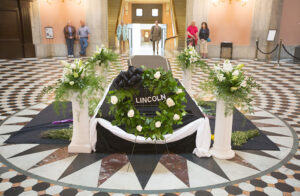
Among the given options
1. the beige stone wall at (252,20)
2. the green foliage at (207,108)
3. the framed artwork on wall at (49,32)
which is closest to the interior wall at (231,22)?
the beige stone wall at (252,20)

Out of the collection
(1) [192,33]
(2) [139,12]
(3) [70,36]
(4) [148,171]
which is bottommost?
(4) [148,171]

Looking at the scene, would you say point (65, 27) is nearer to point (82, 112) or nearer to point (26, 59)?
point (26, 59)

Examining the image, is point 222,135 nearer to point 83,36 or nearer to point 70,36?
point 83,36

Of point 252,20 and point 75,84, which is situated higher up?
point 252,20

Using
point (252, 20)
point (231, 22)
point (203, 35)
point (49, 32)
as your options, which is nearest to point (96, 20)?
point (49, 32)

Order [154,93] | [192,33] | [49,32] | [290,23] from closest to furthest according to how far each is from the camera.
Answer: [154,93]
[192,33]
[49,32]
[290,23]

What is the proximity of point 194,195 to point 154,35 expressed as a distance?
39.7ft

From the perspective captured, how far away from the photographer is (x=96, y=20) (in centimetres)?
1456

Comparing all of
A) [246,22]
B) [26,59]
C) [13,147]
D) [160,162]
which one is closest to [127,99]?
[160,162]

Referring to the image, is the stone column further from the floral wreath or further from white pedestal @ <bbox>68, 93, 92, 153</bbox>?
the floral wreath

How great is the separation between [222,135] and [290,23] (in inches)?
496

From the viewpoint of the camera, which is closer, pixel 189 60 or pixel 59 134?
pixel 59 134

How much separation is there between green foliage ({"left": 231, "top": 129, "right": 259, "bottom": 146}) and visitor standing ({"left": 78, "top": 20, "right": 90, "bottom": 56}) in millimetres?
10909

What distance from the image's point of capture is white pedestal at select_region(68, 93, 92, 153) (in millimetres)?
4070
